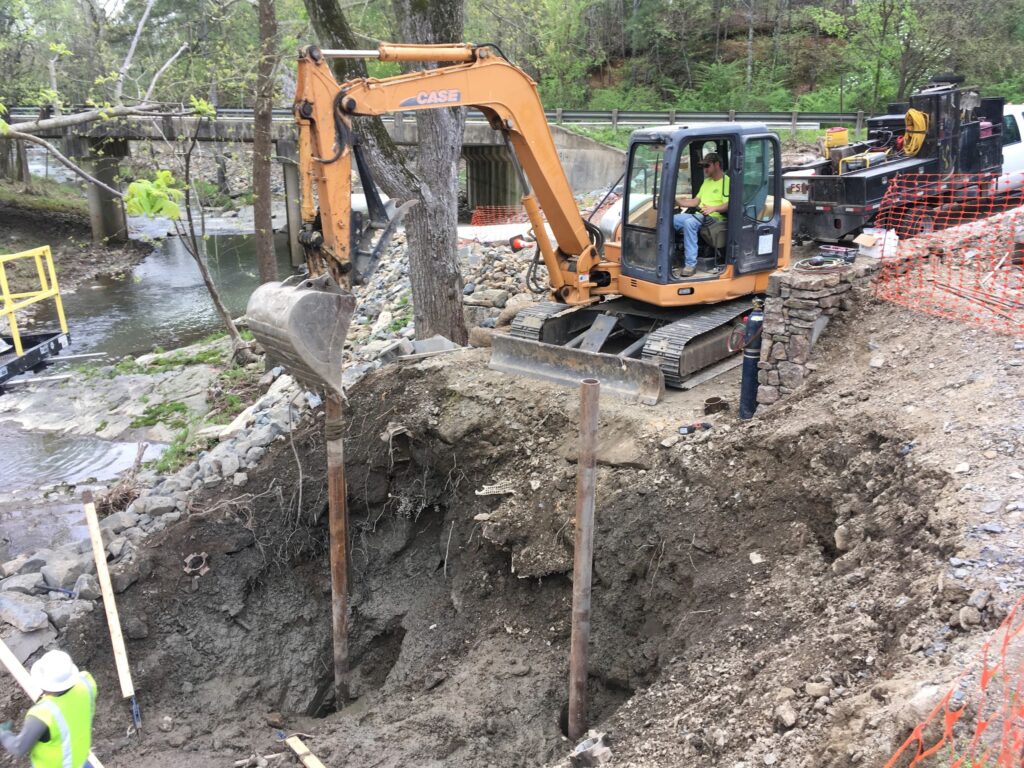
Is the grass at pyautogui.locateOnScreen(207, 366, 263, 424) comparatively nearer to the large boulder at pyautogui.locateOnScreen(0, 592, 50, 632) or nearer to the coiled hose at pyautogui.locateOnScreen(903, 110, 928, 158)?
the large boulder at pyautogui.locateOnScreen(0, 592, 50, 632)

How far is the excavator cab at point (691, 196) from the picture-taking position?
7.71m

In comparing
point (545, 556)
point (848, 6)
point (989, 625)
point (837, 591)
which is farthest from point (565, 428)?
point (848, 6)

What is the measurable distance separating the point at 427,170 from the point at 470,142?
49.6 ft

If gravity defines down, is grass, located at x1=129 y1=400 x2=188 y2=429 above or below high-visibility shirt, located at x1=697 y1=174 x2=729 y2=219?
below

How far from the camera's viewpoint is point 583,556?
5.14m

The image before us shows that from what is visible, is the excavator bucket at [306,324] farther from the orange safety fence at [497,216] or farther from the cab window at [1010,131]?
the orange safety fence at [497,216]

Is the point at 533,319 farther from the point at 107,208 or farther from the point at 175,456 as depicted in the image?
the point at 107,208

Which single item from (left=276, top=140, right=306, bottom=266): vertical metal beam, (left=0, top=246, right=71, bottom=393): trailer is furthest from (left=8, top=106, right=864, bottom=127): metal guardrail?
(left=0, top=246, right=71, bottom=393): trailer

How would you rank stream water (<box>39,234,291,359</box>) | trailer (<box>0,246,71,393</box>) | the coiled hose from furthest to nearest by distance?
1. stream water (<box>39,234,291,359</box>)
2. the coiled hose
3. trailer (<box>0,246,71,393</box>)

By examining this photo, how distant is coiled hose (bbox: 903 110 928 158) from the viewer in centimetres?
1195

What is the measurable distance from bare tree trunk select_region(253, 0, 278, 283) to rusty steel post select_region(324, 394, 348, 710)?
6.33m

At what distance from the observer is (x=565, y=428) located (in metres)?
7.29

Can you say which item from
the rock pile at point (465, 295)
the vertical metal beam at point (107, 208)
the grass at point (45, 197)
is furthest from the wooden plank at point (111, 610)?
the grass at point (45, 197)

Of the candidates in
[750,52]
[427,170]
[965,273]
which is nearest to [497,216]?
[427,170]
